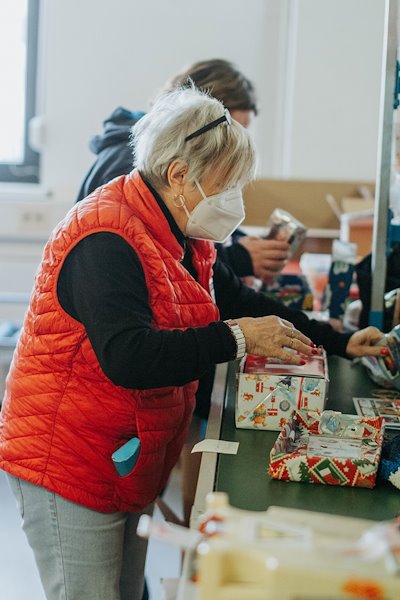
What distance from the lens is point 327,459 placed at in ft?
4.89

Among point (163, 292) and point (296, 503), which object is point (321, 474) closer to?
point (296, 503)

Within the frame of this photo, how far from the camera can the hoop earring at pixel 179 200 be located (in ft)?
5.59

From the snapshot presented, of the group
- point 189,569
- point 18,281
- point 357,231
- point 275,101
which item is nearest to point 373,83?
point 275,101

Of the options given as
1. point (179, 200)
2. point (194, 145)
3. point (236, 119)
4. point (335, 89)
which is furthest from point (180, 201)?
point (335, 89)

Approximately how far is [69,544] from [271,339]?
531mm

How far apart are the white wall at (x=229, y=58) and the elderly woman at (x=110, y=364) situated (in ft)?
9.92

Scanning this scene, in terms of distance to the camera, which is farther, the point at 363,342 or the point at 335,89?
the point at 335,89

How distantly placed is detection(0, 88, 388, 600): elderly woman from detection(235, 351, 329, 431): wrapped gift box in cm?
5

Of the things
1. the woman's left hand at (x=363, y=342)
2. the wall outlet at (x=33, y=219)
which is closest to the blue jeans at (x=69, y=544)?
the woman's left hand at (x=363, y=342)

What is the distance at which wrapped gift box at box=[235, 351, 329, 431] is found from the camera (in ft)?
5.61

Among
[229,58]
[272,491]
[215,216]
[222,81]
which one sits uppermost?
[229,58]

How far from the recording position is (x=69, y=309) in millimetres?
1611

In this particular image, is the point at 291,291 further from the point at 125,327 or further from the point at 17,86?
the point at 17,86

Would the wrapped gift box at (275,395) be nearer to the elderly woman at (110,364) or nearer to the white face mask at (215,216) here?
the elderly woman at (110,364)
